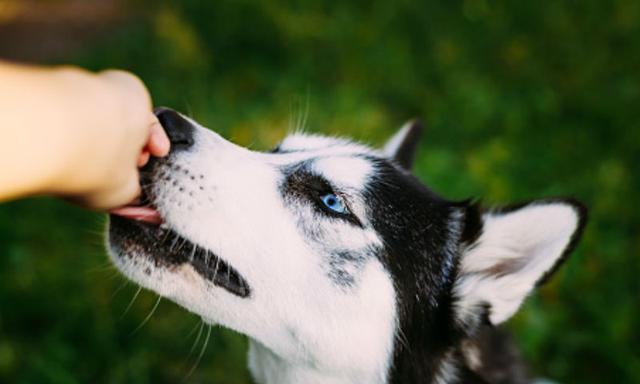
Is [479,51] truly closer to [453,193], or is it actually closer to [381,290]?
[453,193]

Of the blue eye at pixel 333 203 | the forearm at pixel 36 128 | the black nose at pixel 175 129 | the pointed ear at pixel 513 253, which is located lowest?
the forearm at pixel 36 128

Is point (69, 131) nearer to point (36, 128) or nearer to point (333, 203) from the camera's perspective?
point (36, 128)

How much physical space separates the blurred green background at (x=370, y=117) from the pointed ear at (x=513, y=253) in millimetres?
1528

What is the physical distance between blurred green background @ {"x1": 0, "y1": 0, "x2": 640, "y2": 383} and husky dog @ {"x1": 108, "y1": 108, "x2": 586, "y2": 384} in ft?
4.59

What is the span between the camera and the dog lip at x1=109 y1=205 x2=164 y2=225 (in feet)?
7.32

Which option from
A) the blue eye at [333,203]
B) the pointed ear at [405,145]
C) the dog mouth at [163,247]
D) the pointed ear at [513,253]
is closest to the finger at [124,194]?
the dog mouth at [163,247]

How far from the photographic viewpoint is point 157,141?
2.05 meters

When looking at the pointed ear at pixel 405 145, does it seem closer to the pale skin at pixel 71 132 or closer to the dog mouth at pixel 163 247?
the dog mouth at pixel 163 247

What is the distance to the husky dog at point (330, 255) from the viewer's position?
88.5 inches

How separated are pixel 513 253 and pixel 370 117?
297 centimetres

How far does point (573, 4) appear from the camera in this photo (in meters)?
6.67

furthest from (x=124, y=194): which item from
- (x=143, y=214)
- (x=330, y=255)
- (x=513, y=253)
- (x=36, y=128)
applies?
(x=513, y=253)

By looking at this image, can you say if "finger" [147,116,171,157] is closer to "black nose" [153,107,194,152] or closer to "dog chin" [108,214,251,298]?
"black nose" [153,107,194,152]

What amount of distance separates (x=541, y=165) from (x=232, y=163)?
3502 millimetres
